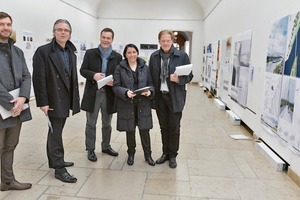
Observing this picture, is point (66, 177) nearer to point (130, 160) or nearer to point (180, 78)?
point (130, 160)

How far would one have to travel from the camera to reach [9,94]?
232 centimetres

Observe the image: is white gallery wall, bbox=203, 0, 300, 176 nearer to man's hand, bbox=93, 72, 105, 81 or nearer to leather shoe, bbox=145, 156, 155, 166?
leather shoe, bbox=145, 156, 155, 166

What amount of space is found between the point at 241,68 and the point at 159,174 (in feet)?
11.0

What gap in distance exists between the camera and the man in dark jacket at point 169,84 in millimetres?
3137

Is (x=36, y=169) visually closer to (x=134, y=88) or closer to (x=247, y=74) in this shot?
(x=134, y=88)

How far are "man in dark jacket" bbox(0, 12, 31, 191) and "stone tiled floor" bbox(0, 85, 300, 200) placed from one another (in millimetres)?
354

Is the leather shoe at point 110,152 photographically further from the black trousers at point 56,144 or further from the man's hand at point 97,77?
the man's hand at point 97,77

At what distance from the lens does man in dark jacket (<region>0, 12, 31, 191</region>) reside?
90.7 inches

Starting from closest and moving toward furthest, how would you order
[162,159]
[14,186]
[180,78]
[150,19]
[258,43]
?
1. [14,186]
2. [180,78]
3. [162,159]
4. [258,43]
5. [150,19]

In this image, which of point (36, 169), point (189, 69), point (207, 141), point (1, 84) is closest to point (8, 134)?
point (1, 84)

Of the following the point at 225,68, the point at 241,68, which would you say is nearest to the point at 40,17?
the point at 225,68

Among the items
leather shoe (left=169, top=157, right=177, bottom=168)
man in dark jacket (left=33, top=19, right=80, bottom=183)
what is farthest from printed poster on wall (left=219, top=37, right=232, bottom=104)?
man in dark jacket (left=33, top=19, right=80, bottom=183)

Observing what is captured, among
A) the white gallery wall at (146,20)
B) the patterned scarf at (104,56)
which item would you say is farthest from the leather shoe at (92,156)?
the white gallery wall at (146,20)

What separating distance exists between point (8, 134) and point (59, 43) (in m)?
1.01
